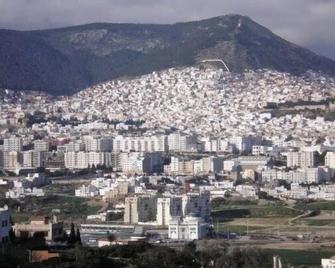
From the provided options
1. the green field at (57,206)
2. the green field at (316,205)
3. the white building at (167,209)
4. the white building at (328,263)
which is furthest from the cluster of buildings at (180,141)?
the white building at (328,263)

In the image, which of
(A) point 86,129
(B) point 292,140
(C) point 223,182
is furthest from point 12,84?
(C) point 223,182

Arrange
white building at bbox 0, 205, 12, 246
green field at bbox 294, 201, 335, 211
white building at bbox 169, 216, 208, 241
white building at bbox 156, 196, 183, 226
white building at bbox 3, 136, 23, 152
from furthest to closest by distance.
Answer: white building at bbox 3, 136, 23, 152 → green field at bbox 294, 201, 335, 211 → white building at bbox 156, 196, 183, 226 → white building at bbox 169, 216, 208, 241 → white building at bbox 0, 205, 12, 246

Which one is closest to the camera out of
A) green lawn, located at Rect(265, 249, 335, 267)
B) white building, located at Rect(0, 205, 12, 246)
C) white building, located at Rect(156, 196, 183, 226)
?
white building, located at Rect(0, 205, 12, 246)

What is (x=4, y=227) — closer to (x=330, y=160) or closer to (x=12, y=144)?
(x=330, y=160)

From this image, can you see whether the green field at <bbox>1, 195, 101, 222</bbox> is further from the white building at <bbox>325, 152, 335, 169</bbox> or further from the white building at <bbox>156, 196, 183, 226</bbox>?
the white building at <bbox>325, 152, 335, 169</bbox>

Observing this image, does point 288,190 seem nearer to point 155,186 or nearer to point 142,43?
point 155,186

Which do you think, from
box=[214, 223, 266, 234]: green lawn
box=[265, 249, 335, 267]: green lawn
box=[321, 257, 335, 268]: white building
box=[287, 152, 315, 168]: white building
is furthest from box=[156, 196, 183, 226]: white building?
box=[287, 152, 315, 168]: white building

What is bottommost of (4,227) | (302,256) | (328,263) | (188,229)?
(302,256)

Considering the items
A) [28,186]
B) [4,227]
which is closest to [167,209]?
[28,186]

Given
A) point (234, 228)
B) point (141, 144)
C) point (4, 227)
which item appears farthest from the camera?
point (141, 144)

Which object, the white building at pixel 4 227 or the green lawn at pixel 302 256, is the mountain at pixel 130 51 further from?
the white building at pixel 4 227
